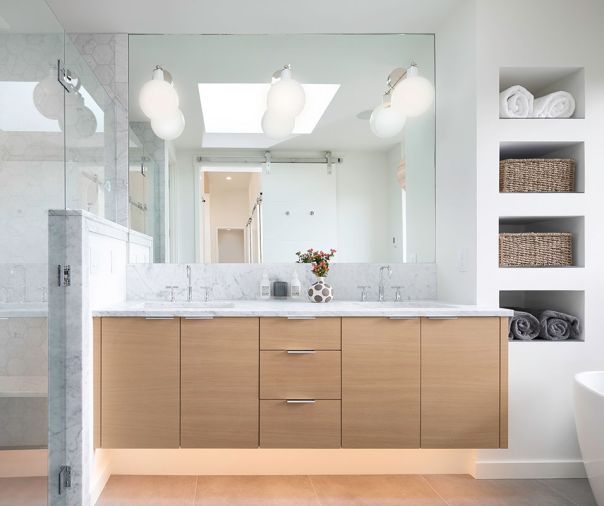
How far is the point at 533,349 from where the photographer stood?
2395 millimetres

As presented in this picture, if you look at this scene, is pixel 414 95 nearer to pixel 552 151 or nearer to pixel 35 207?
pixel 552 151

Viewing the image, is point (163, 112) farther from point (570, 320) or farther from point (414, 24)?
point (570, 320)

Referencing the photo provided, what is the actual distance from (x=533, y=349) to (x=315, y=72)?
2002 millimetres

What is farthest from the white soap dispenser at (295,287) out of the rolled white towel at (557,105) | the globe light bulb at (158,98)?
the rolled white towel at (557,105)

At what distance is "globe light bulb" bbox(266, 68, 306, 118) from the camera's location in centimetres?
272

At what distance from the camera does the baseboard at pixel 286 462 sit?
2.42 meters

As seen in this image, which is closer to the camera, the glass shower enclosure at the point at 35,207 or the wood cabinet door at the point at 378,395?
the glass shower enclosure at the point at 35,207

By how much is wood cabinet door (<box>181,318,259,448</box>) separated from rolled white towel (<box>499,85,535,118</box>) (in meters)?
1.74

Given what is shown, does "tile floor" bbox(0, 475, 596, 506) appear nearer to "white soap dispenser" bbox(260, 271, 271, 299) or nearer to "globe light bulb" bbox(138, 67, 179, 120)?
"white soap dispenser" bbox(260, 271, 271, 299)

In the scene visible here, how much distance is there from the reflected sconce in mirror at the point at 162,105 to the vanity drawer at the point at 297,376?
4.96ft

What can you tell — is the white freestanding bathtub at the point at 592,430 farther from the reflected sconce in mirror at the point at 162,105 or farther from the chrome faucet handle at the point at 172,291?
the reflected sconce in mirror at the point at 162,105

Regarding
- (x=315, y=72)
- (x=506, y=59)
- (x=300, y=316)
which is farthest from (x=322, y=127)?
(x=300, y=316)

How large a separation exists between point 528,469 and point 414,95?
2131 millimetres

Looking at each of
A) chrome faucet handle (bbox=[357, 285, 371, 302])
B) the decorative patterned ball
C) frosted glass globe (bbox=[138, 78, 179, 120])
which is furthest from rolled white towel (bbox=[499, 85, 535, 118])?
frosted glass globe (bbox=[138, 78, 179, 120])
